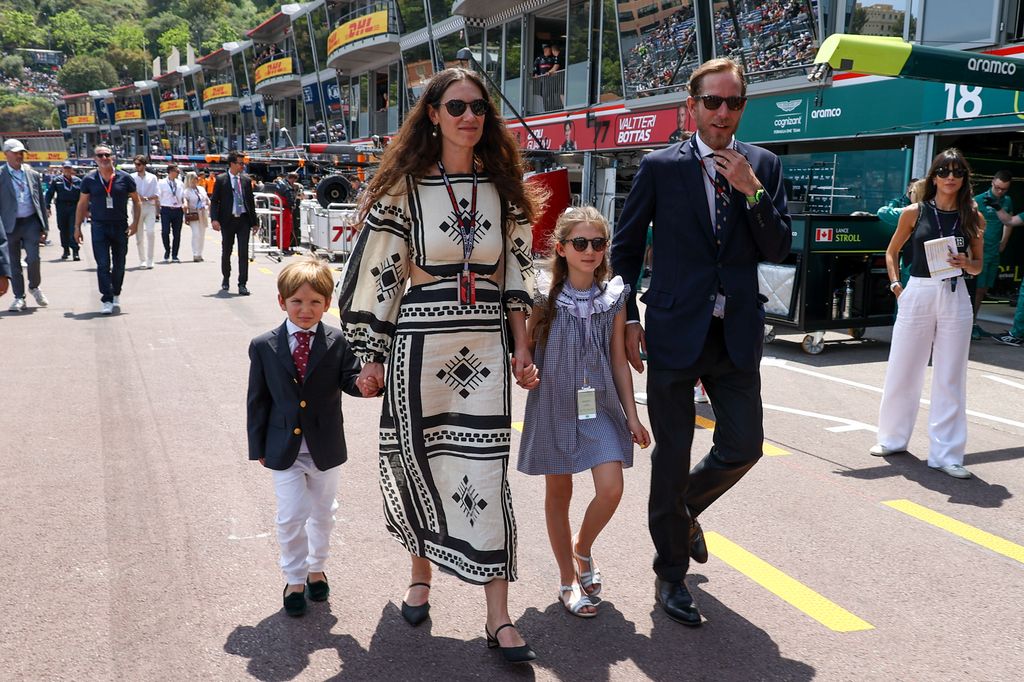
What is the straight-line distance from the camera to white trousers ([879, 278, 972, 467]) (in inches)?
215

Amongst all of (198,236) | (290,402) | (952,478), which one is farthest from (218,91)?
(290,402)

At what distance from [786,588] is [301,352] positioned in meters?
2.20

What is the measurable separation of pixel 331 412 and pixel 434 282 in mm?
699

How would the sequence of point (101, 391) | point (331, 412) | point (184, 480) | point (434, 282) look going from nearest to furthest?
point (434, 282), point (331, 412), point (184, 480), point (101, 391)

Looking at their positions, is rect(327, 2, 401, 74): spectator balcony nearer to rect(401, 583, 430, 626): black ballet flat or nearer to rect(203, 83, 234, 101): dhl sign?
rect(203, 83, 234, 101): dhl sign

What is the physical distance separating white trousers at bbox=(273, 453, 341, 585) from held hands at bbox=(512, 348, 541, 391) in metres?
0.82

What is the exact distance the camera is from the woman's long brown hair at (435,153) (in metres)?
3.15

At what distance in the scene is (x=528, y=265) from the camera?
3.31 metres

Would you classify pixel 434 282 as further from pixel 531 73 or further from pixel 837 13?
pixel 531 73

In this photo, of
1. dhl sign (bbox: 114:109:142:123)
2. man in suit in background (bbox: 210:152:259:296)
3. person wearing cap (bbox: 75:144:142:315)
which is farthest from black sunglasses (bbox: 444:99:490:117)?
dhl sign (bbox: 114:109:142:123)

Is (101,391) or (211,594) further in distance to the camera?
(101,391)

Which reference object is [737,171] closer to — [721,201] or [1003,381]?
[721,201]

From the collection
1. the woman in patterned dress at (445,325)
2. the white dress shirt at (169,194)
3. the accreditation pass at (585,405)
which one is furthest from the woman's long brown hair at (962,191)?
the white dress shirt at (169,194)

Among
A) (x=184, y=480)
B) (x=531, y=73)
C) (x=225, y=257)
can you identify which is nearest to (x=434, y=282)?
(x=184, y=480)
